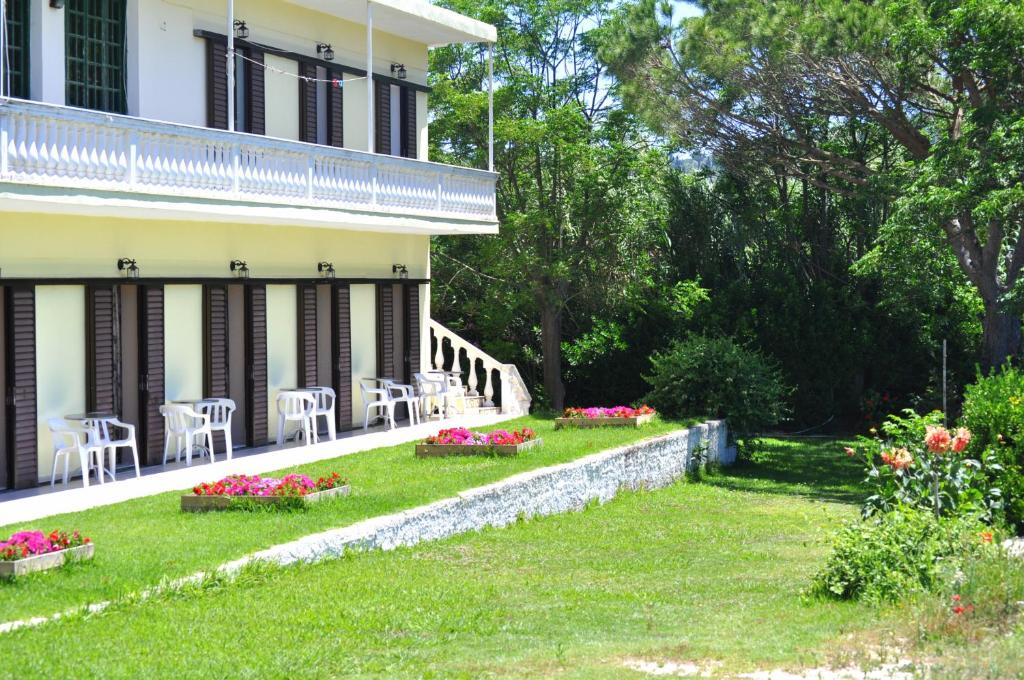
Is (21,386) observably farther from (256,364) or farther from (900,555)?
(900,555)

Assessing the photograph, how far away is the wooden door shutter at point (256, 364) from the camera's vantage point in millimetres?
20188

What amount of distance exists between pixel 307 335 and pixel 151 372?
12.8ft

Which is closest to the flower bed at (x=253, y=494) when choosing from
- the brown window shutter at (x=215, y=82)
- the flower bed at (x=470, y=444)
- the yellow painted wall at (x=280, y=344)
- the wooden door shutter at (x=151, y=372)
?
the wooden door shutter at (x=151, y=372)

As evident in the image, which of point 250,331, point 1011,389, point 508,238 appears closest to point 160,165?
point 250,331

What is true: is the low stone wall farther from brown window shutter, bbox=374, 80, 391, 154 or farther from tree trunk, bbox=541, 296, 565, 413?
brown window shutter, bbox=374, 80, 391, 154

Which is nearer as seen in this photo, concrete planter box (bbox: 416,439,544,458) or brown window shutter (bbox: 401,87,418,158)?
concrete planter box (bbox: 416,439,544,458)

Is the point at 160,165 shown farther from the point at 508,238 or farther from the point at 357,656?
the point at 508,238

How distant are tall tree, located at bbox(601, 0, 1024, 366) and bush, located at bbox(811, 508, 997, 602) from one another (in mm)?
10463

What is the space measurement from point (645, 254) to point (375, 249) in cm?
744

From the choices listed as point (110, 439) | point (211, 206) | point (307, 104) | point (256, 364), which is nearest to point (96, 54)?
point (211, 206)

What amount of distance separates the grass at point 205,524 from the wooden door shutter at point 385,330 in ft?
15.5

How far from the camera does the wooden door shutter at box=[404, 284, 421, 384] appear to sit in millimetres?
24703

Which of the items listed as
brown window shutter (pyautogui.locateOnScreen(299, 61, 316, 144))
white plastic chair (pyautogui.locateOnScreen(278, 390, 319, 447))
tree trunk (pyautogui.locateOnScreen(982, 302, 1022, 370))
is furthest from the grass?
tree trunk (pyautogui.locateOnScreen(982, 302, 1022, 370))

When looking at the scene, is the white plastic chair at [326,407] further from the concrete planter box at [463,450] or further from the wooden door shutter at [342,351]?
the concrete planter box at [463,450]
